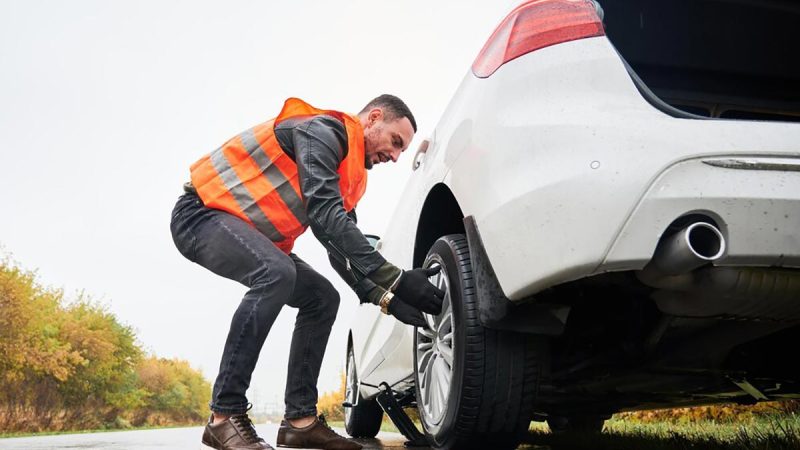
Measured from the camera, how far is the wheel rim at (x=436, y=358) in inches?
90.1

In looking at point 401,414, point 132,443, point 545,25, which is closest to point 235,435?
point 401,414

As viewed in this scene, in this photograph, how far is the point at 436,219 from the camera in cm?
267

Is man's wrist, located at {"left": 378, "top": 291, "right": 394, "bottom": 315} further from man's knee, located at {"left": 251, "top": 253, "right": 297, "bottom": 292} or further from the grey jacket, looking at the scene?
man's knee, located at {"left": 251, "top": 253, "right": 297, "bottom": 292}

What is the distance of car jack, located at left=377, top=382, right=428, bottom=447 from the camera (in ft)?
10.7

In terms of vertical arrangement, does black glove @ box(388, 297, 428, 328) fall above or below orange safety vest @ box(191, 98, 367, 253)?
below

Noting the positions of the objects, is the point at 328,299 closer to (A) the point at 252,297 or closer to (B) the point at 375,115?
(A) the point at 252,297

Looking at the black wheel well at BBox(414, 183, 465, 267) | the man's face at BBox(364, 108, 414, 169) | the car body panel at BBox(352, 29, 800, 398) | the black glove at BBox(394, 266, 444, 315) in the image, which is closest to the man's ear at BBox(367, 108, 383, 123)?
the man's face at BBox(364, 108, 414, 169)

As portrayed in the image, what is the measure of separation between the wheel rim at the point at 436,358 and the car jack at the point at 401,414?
0.66 meters

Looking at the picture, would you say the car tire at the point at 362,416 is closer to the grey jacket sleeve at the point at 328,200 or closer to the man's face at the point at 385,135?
the man's face at the point at 385,135

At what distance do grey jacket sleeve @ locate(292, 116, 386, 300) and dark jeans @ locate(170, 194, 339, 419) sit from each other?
0.25 meters

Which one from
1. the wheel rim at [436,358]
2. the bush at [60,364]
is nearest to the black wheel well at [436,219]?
the wheel rim at [436,358]

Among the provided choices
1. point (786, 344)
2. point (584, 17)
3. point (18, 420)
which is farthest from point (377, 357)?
point (18, 420)

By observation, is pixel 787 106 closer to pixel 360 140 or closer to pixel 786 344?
pixel 786 344

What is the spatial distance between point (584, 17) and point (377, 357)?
2444 millimetres
